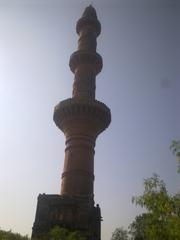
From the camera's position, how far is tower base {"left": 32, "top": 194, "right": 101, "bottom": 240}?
21.2 meters

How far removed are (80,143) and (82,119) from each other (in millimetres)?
2029

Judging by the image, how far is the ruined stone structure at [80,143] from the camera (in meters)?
21.6

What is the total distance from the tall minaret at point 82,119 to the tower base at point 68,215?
0.89 meters

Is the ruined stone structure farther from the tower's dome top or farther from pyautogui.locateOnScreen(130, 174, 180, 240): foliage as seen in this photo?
pyautogui.locateOnScreen(130, 174, 180, 240): foliage

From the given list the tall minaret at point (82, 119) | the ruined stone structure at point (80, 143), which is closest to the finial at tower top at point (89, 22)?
the ruined stone structure at point (80, 143)

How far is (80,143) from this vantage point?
24562mm

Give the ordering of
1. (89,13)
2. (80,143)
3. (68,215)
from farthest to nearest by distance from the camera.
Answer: (89,13), (80,143), (68,215)

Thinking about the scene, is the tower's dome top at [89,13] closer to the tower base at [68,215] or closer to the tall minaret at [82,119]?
the tall minaret at [82,119]

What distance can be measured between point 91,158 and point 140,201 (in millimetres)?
13076

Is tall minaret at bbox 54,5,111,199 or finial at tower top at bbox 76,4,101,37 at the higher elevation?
finial at tower top at bbox 76,4,101,37

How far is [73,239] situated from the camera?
699 inches

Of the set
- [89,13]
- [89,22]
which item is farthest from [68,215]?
[89,13]

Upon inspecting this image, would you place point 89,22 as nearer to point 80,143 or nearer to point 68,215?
point 80,143

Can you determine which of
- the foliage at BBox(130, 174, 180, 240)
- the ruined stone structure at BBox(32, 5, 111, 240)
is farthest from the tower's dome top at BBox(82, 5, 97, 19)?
the foliage at BBox(130, 174, 180, 240)
